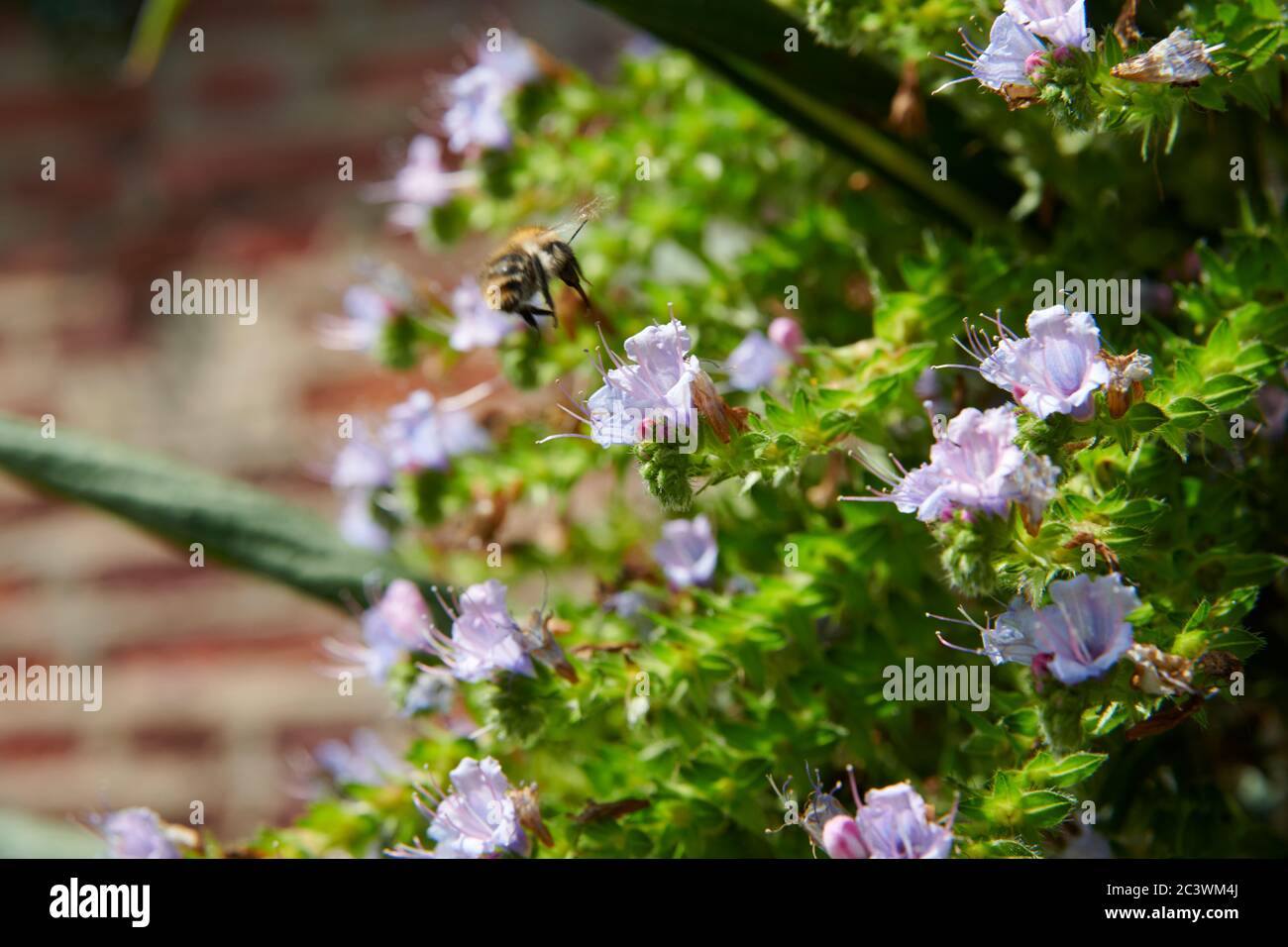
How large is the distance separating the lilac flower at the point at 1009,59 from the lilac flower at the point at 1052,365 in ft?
0.30

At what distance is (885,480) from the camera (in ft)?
1.66

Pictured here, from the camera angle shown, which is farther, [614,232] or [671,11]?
[614,232]

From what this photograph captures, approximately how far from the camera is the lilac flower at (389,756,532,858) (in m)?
0.50

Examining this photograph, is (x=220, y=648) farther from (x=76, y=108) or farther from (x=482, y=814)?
(x=482, y=814)

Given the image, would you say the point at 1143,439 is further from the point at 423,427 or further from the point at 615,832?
the point at 423,427

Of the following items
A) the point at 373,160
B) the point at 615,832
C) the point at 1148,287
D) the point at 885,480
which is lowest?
the point at 615,832

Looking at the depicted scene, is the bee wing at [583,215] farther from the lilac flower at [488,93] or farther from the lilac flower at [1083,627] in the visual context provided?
the lilac flower at [1083,627]

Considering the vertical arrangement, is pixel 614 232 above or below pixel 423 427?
above

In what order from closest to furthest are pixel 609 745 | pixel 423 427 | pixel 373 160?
pixel 609 745 < pixel 423 427 < pixel 373 160

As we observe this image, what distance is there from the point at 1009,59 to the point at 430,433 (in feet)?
1.20

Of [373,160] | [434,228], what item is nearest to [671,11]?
[434,228]

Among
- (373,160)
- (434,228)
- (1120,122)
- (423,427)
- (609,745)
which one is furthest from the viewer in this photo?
(373,160)

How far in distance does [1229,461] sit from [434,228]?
48 centimetres

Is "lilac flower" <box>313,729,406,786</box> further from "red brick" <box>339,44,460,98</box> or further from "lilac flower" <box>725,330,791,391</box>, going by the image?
"red brick" <box>339,44,460,98</box>
